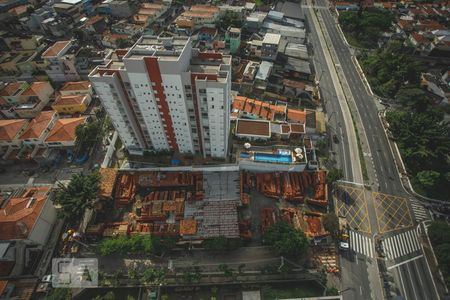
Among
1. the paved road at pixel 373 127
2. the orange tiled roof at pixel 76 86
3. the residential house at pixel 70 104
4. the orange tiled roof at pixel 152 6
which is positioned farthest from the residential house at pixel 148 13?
the paved road at pixel 373 127

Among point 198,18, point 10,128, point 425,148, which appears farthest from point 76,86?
point 425,148

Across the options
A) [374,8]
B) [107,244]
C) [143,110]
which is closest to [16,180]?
[107,244]

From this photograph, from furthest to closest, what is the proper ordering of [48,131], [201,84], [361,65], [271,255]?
[361,65] < [48,131] < [271,255] < [201,84]

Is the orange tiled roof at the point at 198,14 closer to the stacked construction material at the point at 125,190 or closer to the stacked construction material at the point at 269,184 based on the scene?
the stacked construction material at the point at 125,190

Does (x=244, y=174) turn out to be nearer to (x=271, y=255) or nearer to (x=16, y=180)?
(x=271, y=255)

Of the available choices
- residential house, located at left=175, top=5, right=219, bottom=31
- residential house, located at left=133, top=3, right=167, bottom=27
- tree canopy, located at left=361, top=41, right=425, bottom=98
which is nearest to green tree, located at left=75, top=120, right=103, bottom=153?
residential house, located at left=175, top=5, right=219, bottom=31

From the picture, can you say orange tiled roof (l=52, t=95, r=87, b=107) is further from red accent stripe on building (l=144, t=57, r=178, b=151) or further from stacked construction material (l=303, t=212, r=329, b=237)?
stacked construction material (l=303, t=212, r=329, b=237)
